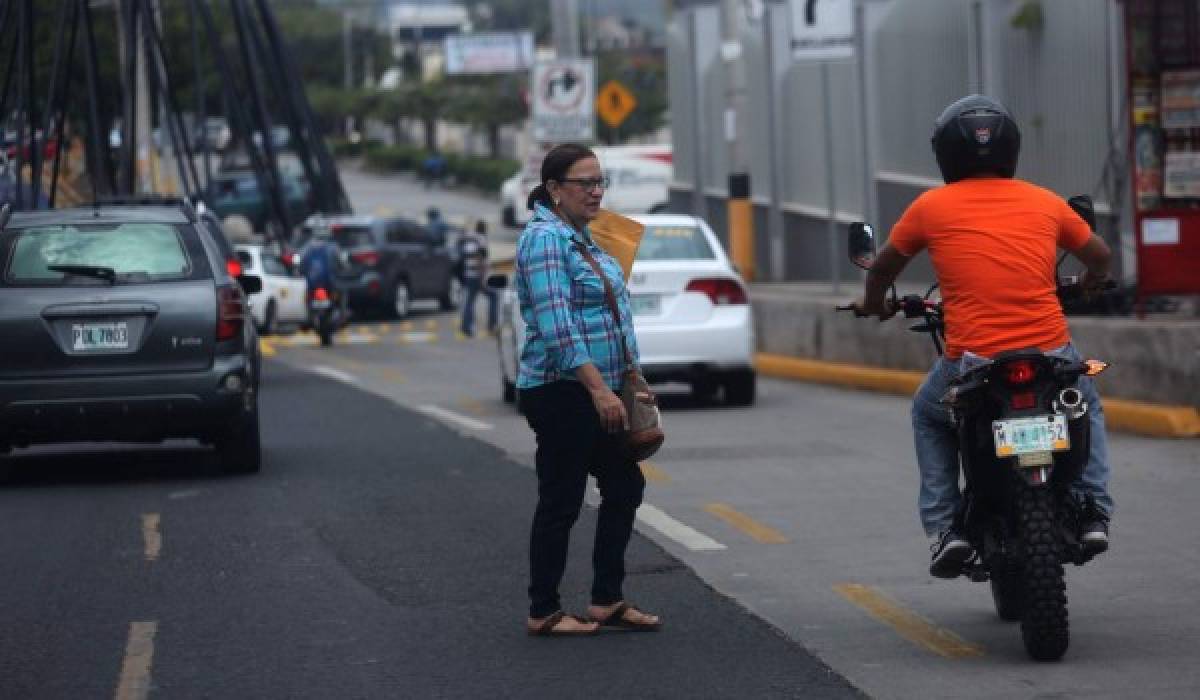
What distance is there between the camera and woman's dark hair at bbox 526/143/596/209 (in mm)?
8961

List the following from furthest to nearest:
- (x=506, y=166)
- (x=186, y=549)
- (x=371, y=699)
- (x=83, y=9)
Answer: (x=506, y=166)
(x=83, y=9)
(x=186, y=549)
(x=371, y=699)

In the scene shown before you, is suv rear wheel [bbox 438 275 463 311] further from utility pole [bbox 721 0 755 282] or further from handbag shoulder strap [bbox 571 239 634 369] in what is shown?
handbag shoulder strap [bbox 571 239 634 369]

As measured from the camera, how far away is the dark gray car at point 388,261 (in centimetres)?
4019

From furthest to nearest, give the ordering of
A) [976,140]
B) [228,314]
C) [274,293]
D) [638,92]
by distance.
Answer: [638,92] → [274,293] → [228,314] → [976,140]

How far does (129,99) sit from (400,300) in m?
5.97

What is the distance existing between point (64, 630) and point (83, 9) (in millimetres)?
27333

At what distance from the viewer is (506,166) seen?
82.8 metres

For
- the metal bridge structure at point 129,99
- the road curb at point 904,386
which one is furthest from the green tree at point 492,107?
the road curb at point 904,386

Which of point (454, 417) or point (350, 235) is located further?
point (350, 235)

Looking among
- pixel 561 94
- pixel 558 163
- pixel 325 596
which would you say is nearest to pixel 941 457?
pixel 558 163

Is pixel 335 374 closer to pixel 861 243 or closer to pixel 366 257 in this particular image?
pixel 366 257

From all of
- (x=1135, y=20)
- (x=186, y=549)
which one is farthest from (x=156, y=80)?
(x=186, y=549)

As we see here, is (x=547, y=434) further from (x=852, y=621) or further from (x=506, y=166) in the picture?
(x=506, y=166)

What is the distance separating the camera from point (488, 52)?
107938 millimetres
